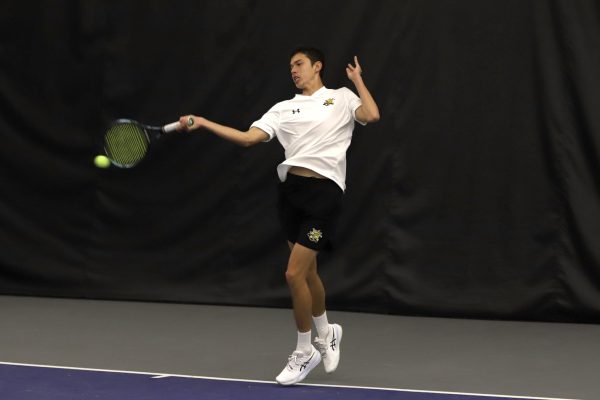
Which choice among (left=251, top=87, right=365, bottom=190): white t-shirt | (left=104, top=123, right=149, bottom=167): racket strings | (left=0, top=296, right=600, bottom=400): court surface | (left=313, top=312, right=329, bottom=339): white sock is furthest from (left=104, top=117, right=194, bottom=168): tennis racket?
(left=313, top=312, right=329, bottom=339): white sock

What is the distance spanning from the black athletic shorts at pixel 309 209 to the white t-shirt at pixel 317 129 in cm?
5

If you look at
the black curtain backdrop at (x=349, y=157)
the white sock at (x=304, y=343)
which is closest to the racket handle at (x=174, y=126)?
the white sock at (x=304, y=343)

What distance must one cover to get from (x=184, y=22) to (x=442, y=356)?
3508 mm

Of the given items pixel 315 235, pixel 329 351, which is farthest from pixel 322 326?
pixel 315 235

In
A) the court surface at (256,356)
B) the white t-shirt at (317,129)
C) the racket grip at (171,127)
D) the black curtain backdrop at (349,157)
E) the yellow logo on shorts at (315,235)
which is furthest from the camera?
the black curtain backdrop at (349,157)

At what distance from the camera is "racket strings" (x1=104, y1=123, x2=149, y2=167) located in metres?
5.84

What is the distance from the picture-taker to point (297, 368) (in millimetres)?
5457

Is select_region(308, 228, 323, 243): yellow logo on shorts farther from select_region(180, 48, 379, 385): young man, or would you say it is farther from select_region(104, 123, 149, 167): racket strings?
select_region(104, 123, 149, 167): racket strings

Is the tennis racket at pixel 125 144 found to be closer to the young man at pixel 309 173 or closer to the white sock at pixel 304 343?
the young man at pixel 309 173

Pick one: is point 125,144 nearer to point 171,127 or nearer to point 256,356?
point 171,127

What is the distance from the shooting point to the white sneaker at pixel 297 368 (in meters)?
5.41

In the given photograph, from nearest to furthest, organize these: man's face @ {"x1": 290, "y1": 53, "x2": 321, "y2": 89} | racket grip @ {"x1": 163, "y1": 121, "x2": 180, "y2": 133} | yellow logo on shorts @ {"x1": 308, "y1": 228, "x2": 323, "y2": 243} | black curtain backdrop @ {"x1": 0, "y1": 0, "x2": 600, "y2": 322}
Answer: racket grip @ {"x1": 163, "y1": 121, "x2": 180, "y2": 133}
yellow logo on shorts @ {"x1": 308, "y1": 228, "x2": 323, "y2": 243}
man's face @ {"x1": 290, "y1": 53, "x2": 321, "y2": 89}
black curtain backdrop @ {"x1": 0, "y1": 0, "x2": 600, "y2": 322}

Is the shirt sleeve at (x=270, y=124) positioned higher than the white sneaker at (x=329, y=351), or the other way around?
the shirt sleeve at (x=270, y=124)

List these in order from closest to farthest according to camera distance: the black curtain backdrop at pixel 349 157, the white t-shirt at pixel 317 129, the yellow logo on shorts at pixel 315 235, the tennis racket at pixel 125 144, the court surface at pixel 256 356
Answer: the court surface at pixel 256 356, the yellow logo on shorts at pixel 315 235, the white t-shirt at pixel 317 129, the tennis racket at pixel 125 144, the black curtain backdrop at pixel 349 157
